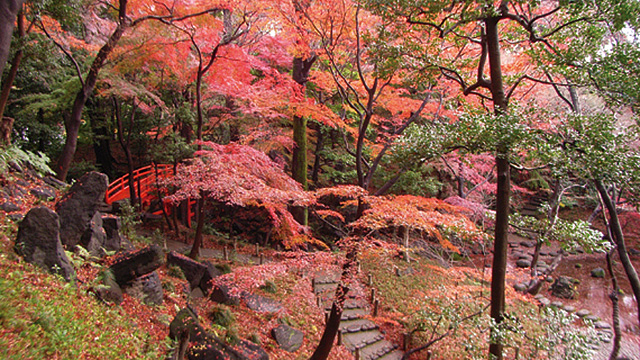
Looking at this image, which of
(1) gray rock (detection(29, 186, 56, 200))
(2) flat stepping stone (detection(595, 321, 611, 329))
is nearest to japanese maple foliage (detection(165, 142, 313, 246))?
(1) gray rock (detection(29, 186, 56, 200))

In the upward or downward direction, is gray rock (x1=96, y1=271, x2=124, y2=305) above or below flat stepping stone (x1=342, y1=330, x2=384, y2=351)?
above

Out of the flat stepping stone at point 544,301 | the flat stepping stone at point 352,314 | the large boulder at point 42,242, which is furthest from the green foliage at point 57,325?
the flat stepping stone at point 544,301

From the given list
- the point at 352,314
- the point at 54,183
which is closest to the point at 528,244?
the point at 352,314

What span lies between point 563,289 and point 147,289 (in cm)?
1513

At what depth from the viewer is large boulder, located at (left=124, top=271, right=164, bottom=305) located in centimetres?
521

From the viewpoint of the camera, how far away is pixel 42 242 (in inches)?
161

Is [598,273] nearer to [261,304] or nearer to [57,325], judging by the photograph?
[261,304]

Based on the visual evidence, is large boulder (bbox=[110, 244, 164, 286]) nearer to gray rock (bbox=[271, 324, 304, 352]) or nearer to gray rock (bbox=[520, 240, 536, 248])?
gray rock (bbox=[271, 324, 304, 352])

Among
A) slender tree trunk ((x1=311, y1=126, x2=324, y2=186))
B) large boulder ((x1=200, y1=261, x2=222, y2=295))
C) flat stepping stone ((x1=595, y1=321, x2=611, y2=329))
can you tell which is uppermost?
slender tree trunk ((x1=311, y1=126, x2=324, y2=186))

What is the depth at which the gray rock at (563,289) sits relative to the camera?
12.2 m

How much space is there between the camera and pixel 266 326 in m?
6.78

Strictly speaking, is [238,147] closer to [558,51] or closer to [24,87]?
[558,51]

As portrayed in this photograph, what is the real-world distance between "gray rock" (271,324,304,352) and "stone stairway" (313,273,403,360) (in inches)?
40.2

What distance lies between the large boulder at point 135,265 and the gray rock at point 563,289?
14951mm
